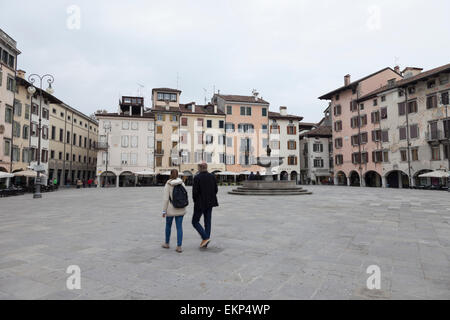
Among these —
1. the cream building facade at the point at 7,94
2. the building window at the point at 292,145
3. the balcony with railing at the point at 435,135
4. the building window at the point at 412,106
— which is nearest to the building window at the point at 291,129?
the building window at the point at 292,145

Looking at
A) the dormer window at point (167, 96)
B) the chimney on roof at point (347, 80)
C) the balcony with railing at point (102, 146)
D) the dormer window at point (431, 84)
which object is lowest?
the balcony with railing at point (102, 146)

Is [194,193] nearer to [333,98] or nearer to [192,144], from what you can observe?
[192,144]

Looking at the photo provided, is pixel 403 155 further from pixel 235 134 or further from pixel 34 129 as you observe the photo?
pixel 34 129

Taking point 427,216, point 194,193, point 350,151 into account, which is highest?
point 350,151

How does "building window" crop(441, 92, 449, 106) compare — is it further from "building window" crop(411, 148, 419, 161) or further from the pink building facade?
the pink building facade

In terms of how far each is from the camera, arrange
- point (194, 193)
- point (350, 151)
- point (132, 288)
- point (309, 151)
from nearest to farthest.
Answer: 1. point (132, 288)
2. point (194, 193)
3. point (350, 151)
4. point (309, 151)

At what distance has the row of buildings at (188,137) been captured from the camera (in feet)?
141

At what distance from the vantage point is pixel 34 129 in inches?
1302

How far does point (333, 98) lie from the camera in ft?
147

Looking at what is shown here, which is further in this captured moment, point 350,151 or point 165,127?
point 165,127

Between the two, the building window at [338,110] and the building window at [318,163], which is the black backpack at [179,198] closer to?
the building window at [338,110]

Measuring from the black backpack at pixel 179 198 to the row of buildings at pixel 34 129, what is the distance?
1781 cm

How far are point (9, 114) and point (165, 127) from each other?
20757 millimetres
